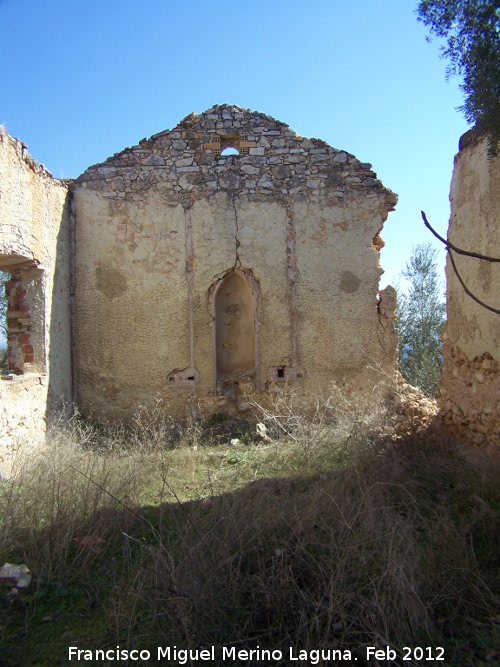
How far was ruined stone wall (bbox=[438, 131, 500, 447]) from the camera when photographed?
4.87 m

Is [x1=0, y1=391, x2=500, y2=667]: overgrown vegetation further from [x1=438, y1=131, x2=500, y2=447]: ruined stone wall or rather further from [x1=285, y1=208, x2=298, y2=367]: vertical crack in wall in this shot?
[x1=285, y1=208, x2=298, y2=367]: vertical crack in wall

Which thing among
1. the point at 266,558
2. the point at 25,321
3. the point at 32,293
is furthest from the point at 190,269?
the point at 266,558

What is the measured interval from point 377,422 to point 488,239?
2456mm

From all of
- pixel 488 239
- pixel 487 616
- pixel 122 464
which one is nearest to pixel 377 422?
pixel 488 239

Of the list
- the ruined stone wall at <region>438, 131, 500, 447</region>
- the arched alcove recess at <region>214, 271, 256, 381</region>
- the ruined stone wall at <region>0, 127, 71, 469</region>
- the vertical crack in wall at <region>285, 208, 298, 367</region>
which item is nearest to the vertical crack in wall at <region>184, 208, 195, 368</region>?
the arched alcove recess at <region>214, 271, 256, 381</region>

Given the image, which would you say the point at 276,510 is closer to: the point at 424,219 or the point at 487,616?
the point at 487,616

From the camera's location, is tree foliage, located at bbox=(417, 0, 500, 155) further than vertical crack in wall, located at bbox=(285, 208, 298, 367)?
No

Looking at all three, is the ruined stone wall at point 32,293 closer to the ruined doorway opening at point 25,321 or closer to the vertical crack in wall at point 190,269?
the ruined doorway opening at point 25,321

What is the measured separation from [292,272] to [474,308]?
3848 millimetres

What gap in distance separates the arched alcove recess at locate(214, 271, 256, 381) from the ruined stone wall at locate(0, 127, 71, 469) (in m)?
2.43

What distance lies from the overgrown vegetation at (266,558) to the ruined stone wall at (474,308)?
1.35 ft

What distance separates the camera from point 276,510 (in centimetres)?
398

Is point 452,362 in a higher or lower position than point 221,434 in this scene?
higher

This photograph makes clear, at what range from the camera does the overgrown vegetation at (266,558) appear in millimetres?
2760
